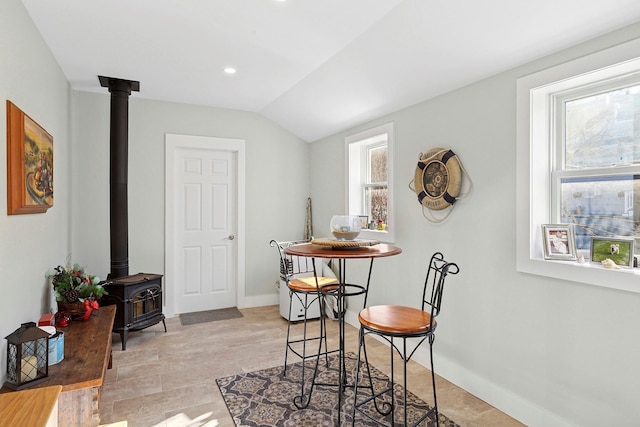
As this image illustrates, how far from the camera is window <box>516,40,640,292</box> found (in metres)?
1.89

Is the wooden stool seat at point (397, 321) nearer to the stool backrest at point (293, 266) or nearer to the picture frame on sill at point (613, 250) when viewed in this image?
the picture frame on sill at point (613, 250)

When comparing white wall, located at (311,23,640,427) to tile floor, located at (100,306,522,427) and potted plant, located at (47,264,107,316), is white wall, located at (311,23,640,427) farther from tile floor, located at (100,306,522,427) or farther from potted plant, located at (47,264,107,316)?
potted plant, located at (47,264,107,316)

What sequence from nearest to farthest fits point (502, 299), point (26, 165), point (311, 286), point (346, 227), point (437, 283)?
point (26, 165), point (346, 227), point (502, 299), point (311, 286), point (437, 283)

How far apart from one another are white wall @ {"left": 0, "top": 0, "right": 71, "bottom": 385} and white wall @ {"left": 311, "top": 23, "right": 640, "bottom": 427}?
2.80 metres

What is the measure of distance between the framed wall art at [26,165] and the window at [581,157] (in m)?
2.94

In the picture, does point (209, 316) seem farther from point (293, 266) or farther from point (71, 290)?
point (71, 290)

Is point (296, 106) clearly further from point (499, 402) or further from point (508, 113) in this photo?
point (499, 402)

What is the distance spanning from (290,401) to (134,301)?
6.60 ft

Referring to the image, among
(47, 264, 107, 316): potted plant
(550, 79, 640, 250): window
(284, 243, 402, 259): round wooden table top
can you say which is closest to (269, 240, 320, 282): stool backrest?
(47, 264, 107, 316): potted plant

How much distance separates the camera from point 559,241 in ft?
7.02

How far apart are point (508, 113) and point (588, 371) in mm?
1576

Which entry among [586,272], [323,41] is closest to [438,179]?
[586,272]

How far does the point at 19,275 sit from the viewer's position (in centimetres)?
214

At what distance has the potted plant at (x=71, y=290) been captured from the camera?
2697 millimetres
